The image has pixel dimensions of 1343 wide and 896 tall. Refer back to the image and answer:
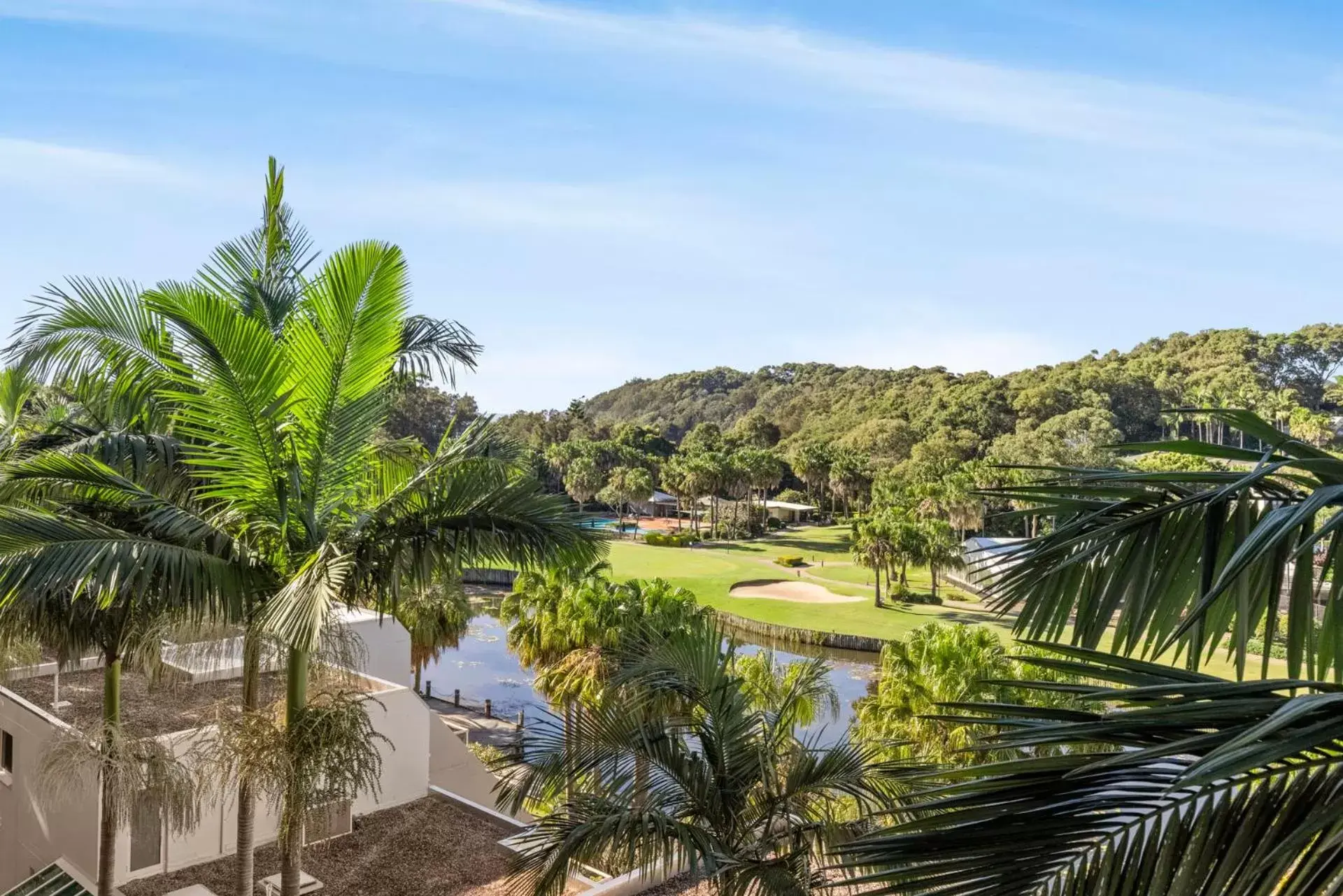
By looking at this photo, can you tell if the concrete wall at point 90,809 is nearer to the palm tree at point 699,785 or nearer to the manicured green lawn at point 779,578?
the palm tree at point 699,785

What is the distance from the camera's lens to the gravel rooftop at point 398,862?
10805 millimetres

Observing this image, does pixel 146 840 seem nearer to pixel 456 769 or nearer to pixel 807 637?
pixel 456 769

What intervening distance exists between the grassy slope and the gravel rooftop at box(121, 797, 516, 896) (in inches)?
863

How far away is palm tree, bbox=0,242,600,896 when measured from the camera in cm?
623

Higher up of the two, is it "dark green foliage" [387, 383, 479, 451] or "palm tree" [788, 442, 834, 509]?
"dark green foliage" [387, 383, 479, 451]

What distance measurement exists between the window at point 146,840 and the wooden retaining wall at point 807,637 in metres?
25.2

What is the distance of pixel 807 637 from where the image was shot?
1423 inches

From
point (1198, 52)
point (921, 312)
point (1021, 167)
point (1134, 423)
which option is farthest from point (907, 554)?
point (1134, 423)

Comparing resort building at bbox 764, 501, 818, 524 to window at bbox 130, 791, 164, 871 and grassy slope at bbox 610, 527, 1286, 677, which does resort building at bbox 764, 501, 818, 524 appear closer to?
grassy slope at bbox 610, 527, 1286, 677

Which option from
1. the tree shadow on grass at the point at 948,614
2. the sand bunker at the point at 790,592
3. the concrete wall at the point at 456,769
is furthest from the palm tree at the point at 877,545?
the concrete wall at the point at 456,769

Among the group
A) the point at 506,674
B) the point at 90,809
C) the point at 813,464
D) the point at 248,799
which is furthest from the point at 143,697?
the point at 813,464

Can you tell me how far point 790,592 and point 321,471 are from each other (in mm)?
39345

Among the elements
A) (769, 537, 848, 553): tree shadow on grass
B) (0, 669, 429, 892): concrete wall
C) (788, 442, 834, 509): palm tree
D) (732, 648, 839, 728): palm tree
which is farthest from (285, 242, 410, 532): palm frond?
(788, 442, 834, 509): palm tree

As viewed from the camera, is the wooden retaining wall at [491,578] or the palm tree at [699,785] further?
the wooden retaining wall at [491,578]
